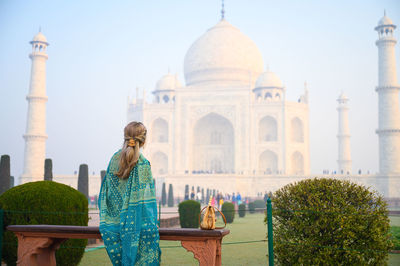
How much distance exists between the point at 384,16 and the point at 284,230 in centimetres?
2373

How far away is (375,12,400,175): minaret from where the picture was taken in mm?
22938

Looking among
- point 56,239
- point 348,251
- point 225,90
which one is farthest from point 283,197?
point 225,90

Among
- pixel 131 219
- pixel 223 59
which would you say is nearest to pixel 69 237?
pixel 131 219

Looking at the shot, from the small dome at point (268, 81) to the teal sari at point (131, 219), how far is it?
27.0 m

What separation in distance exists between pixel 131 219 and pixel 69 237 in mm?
764

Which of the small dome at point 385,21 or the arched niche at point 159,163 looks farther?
the arched niche at point 159,163

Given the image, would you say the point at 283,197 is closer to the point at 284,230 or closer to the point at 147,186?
the point at 284,230

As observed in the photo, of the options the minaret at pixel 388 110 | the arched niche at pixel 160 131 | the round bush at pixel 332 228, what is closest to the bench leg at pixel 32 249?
the round bush at pixel 332 228

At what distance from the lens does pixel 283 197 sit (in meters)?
3.77

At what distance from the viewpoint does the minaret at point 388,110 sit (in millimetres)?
22938

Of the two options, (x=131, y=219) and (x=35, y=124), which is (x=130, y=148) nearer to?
(x=131, y=219)

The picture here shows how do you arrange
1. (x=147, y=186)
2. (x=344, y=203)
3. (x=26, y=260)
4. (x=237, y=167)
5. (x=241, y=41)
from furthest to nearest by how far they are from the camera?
1. (x=241, y=41)
2. (x=237, y=167)
3. (x=344, y=203)
4. (x=26, y=260)
5. (x=147, y=186)

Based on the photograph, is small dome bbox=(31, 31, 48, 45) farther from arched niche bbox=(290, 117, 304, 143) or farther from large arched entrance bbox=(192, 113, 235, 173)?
arched niche bbox=(290, 117, 304, 143)

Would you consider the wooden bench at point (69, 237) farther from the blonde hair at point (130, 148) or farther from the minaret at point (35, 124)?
the minaret at point (35, 124)
